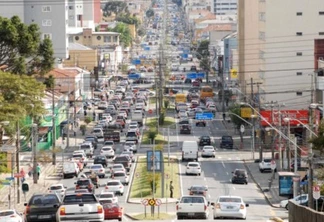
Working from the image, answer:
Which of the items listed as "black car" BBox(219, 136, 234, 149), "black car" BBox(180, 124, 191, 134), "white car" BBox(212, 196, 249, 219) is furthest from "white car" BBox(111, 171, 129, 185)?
"black car" BBox(180, 124, 191, 134)

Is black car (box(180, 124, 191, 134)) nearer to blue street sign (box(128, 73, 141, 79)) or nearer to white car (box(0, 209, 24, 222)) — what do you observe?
blue street sign (box(128, 73, 141, 79))

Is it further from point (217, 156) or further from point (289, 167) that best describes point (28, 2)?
point (289, 167)

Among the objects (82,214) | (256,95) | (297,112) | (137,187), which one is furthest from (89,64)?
(82,214)

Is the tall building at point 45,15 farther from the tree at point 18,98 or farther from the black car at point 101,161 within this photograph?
the tree at point 18,98

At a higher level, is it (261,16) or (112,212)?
(261,16)

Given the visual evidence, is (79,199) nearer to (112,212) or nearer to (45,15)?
(112,212)

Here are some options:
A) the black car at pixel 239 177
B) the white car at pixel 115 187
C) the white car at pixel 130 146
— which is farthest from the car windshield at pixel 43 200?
the white car at pixel 130 146

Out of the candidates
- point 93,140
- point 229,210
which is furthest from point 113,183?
point 93,140
